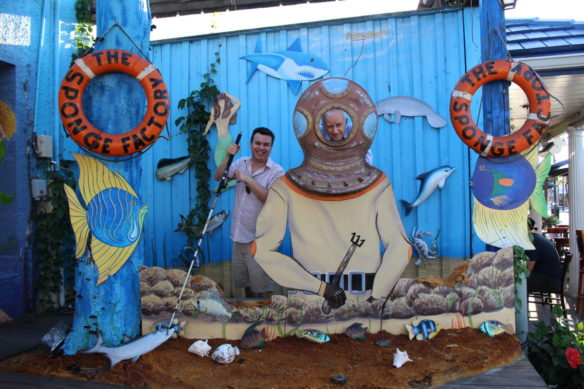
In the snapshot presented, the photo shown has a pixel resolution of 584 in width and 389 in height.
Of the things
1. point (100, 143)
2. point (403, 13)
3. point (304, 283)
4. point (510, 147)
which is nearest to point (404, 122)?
point (403, 13)

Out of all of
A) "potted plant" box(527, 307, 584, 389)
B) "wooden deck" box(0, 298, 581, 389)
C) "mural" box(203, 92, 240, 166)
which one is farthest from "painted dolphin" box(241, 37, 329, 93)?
"wooden deck" box(0, 298, 581, 389)

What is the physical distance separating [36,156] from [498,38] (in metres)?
5.13

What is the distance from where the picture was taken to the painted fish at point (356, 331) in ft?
12.3

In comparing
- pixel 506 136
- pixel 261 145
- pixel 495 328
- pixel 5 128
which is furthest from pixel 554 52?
pixel 5 128

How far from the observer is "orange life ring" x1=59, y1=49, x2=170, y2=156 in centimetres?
354

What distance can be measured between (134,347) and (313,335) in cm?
144

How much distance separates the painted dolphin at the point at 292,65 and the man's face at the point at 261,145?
1.52 metres

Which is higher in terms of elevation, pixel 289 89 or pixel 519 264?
pixel 289 89

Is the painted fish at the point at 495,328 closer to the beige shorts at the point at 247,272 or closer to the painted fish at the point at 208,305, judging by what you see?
the beige shorts at the point at 247,272

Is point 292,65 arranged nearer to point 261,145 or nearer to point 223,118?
point 223,118

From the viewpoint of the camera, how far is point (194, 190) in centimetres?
577

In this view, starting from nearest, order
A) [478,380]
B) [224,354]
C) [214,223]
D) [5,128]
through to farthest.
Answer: [478,380] < [224,354] < [5,128] < [214,223]

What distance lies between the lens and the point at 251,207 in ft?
14.3

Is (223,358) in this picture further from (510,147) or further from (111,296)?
(510,147)
